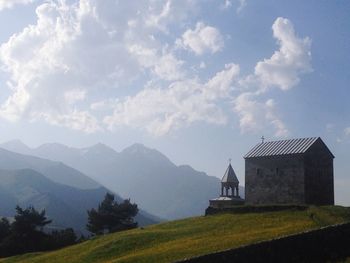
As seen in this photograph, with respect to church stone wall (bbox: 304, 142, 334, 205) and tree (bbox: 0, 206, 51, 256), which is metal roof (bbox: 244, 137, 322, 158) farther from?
tree (bbox: 0, 206, 51, 256)

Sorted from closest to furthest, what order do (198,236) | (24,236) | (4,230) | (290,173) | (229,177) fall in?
(198,236), (290,173), (229,177), (24,236), (4,230)

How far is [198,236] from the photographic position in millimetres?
45750

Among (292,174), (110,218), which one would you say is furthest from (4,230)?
(292,174)

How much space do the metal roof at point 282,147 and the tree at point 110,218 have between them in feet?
103

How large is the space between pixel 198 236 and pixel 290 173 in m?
18.6

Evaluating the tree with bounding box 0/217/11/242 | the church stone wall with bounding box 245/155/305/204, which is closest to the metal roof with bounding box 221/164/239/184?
the church stone wall with bounding box 245/155/305/204

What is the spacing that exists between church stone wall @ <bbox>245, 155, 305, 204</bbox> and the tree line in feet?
100

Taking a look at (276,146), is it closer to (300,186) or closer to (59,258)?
(300,186)

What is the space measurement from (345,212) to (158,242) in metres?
17.6

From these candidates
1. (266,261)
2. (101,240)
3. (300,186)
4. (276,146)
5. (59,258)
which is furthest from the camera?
(276,146)

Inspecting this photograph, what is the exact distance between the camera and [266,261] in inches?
857

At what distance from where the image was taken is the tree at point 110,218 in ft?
285

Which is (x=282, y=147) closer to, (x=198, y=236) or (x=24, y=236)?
(x=198, y=236)

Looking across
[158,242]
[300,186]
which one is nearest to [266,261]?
[158,242]
